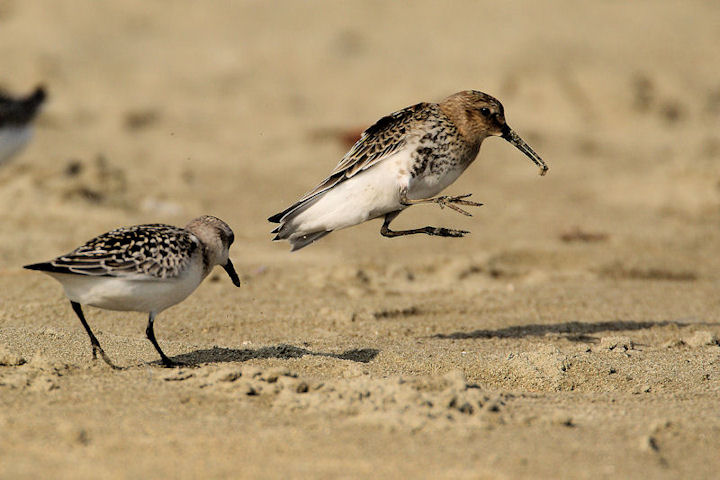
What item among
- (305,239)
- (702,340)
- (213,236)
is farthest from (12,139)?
(702,340)

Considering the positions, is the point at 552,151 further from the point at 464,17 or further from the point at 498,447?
the point at 498,447

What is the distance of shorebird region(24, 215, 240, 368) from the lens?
174 inches

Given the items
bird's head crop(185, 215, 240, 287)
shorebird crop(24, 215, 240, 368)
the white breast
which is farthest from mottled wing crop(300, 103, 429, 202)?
the white breast

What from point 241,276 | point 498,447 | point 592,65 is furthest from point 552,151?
point 498,447

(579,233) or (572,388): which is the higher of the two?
(579,233)

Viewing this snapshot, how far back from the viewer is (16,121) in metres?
9.77

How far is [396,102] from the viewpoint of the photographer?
45.7 feet

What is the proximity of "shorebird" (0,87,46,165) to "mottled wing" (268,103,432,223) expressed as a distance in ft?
15.5

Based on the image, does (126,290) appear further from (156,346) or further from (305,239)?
(305,239)

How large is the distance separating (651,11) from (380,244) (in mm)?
9801

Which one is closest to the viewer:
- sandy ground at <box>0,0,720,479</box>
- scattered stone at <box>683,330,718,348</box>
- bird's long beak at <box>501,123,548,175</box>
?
sandy ground at <box>0,0,720,479</box>

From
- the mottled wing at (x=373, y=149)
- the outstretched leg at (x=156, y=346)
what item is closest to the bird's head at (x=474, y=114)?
the mottled wing at (x=373, y=149)

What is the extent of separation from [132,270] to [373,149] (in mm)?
2108

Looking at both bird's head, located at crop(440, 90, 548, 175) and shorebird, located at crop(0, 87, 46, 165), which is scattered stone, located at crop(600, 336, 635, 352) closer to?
bird's head, located at crop(440, 90, 548, 175)
